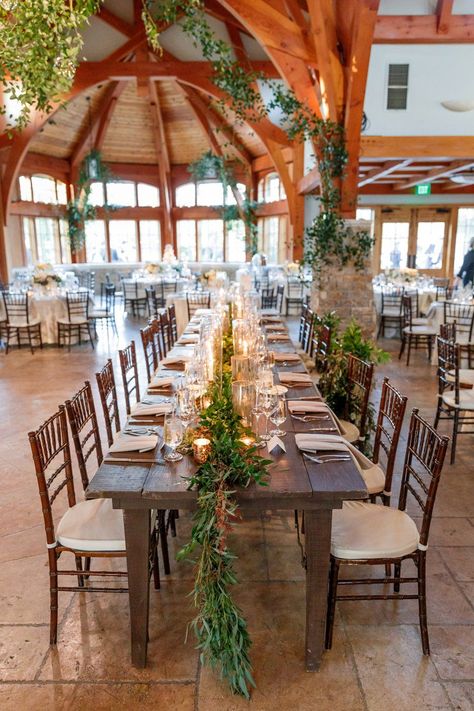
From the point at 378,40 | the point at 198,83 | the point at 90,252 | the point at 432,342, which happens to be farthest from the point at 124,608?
the point at 90,252

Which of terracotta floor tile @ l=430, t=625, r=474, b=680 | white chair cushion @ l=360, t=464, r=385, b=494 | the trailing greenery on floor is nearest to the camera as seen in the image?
terracotta floor tile @ l=430, t=625, r=474, b=680

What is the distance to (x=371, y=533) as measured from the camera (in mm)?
2410

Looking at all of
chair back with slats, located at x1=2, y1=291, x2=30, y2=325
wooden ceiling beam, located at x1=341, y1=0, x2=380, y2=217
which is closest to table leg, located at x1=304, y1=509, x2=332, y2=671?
wooden ceiling beam, located at x1=341, y1=0, x2=380, y2=217

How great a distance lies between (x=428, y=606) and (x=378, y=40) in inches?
291

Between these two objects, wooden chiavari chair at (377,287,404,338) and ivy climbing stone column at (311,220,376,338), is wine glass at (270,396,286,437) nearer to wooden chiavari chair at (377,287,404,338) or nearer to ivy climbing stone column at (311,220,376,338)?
ivy climbing stone column at (311,220,376,338)

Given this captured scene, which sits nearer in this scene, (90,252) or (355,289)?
(355,289)

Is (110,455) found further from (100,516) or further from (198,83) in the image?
(198,83)

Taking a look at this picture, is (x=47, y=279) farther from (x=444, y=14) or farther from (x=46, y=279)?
(x=444, y=14)

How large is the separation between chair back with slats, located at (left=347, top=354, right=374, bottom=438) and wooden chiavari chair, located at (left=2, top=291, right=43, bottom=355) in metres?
6.05

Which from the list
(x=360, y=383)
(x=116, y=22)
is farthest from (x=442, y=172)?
(x=360, y=383)

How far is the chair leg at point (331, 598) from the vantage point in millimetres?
2312

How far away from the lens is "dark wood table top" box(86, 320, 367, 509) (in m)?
2.05

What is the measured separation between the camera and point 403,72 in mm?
8031

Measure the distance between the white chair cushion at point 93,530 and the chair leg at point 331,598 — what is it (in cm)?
94
